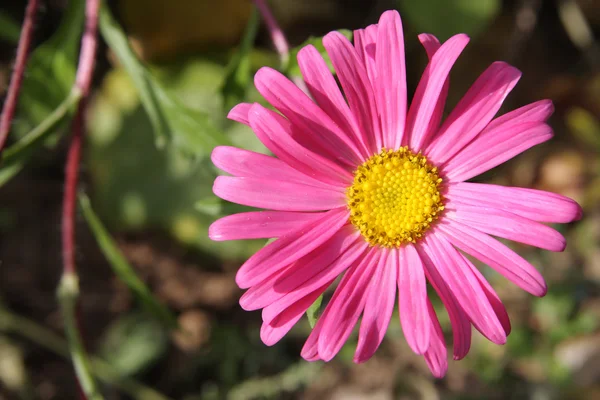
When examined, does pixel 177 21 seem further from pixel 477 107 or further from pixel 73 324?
pixel 477 107

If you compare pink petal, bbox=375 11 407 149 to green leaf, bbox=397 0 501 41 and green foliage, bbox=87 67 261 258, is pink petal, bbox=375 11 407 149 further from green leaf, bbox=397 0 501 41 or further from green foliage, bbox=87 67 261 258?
green foliage, bbox=87 67 261 258

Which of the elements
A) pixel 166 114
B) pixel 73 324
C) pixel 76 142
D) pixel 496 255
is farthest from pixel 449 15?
pixel 73 324

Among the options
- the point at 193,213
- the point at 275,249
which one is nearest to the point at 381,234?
the point at 275,249

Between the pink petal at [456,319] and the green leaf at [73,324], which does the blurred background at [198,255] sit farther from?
the pink petal at [456,319]

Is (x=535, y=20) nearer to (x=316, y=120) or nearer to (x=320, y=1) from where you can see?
(x=320, y=1)

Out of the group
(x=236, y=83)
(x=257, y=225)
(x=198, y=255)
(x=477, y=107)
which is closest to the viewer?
(x=257, y=225)

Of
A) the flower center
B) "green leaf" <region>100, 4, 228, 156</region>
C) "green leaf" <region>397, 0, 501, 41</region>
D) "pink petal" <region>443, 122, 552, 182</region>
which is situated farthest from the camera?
"green leaf" <region>397, 0, 501, 41</region>

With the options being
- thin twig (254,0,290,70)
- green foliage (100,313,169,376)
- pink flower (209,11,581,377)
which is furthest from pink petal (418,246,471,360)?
green foliage (100,313,169,376)
